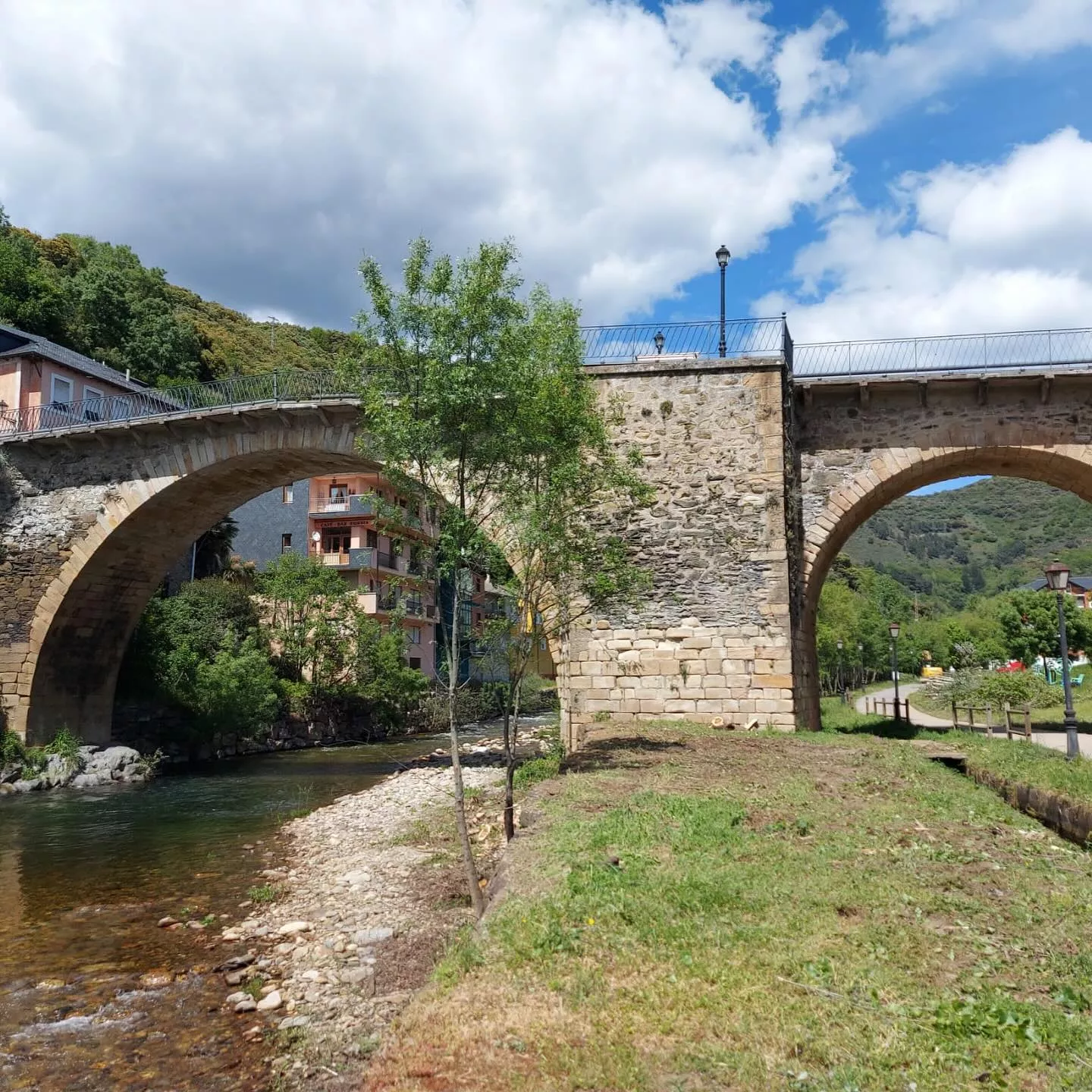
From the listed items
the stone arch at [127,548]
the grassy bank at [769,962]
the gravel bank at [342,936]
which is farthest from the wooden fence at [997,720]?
the stone arch at [127,548]

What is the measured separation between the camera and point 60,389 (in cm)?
2905

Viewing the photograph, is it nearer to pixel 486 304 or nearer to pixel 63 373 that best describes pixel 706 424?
pixel 486 304

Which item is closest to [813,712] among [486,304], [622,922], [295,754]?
[486,304]

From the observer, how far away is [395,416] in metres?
8.49

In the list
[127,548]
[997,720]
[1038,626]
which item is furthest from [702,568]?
[1038,626]

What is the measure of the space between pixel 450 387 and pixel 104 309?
39.1 m

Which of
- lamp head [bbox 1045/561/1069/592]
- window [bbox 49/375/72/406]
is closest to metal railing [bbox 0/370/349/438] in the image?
window [bbox 49/375/72/406]

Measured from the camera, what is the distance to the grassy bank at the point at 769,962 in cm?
324

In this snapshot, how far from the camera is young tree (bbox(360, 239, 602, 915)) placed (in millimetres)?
8516

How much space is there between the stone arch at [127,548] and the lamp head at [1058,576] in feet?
41.7

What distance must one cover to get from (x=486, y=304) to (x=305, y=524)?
29319 millimetres

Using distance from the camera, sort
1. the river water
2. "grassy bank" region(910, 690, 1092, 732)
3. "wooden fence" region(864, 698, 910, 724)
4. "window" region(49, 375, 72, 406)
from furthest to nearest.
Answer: "window" region(49, 375, 72, 406) < "grassy bank" region(910, 690, 1092, 732) < "wooden fence" region(864, 698, 910, 724) < the river water

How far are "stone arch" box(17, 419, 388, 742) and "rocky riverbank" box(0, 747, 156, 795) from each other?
1201 millimetres

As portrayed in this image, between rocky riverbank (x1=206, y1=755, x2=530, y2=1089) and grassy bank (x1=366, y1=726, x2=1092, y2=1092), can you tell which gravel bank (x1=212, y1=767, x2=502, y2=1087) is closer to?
rocky riverbank (x1=206, y1=755, x2=530, y2=1089)
